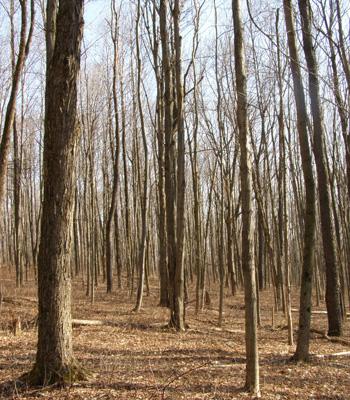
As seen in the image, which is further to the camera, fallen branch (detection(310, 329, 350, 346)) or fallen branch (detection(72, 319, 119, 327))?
fallen branch (detection(72, 319, 119, 327))

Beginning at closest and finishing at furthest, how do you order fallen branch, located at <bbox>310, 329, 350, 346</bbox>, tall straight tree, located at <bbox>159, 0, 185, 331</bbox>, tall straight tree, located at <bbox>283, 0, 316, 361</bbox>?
tall straight tree, located at <bbox>283, 0, 316, 361</bbox>, fallen branch, located at <bbox>310, 329, 350, 346</bbox>, tall straight tree, located at <bbox>159, 0, 185, 331</bbox>

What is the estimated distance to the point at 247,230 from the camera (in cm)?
488

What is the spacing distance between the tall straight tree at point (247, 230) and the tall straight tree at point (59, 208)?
1.78 metres

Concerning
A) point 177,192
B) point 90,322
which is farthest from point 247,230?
point 90,322

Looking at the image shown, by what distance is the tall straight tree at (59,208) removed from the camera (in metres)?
4.66

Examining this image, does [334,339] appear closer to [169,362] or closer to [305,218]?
[305,218]

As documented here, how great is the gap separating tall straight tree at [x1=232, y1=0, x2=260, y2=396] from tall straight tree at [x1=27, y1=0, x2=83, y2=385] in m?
1.78

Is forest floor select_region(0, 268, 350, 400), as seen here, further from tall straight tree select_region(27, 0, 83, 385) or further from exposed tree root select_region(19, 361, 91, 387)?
tall straight tree select_region(27, 0, 83, 385)

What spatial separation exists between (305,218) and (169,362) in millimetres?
2803

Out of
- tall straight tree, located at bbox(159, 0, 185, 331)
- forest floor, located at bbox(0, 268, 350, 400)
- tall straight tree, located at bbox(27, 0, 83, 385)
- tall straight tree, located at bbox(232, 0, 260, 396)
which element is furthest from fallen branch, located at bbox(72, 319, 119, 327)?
tall straight tree, located at bbox(232, 0, 260, 396)

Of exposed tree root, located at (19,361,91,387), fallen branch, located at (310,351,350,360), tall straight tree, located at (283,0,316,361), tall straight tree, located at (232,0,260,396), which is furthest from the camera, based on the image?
fallen branch, located at (310,351,350,360)

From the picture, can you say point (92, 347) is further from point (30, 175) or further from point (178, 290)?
point (30, 175)

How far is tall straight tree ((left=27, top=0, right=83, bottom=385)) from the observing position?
15.3 feet

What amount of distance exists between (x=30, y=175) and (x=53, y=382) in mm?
22081
